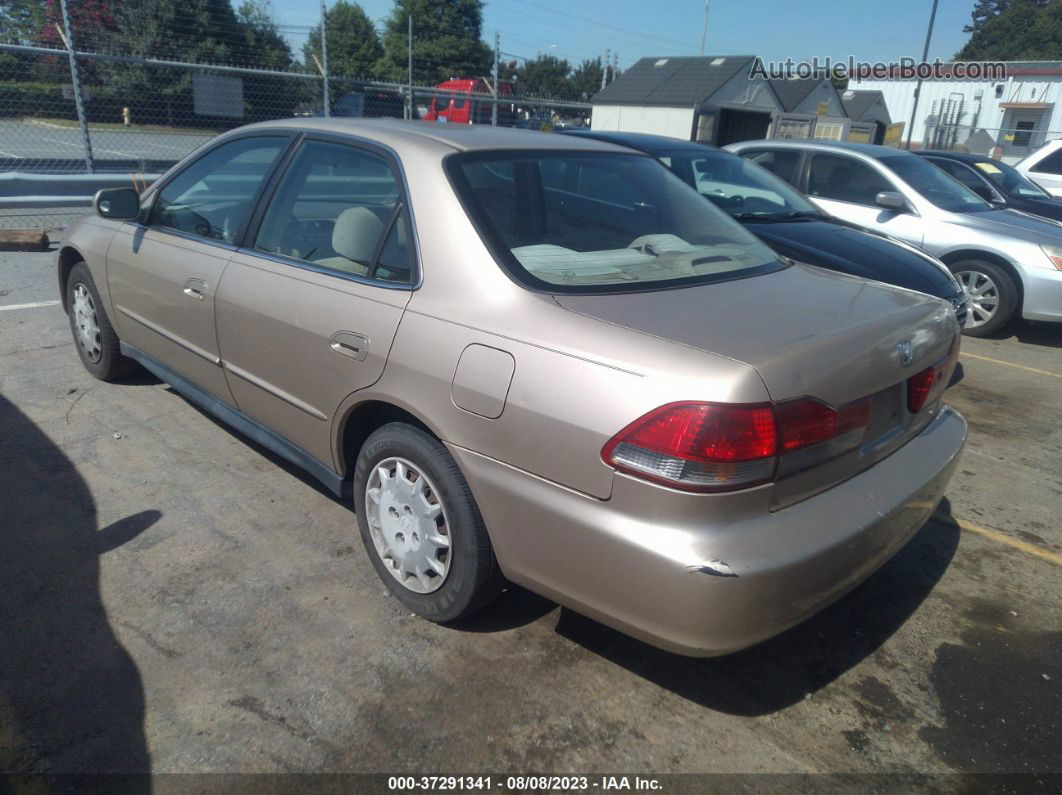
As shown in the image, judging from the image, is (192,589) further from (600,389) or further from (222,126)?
(222,126)

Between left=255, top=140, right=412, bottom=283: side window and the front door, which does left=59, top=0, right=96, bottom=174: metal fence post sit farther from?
left=255, top=140, right=412, bottom=283: side window

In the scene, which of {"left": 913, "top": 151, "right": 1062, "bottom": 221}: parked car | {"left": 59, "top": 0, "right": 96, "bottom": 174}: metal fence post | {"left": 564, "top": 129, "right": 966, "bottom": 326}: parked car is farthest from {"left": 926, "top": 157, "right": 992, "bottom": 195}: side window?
{"left": 59, "top": 0, "right": 96, "bottom": 174}: metal fence post

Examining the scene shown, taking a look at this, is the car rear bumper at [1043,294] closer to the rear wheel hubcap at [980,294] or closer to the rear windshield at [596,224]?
the rear wheel hubcap at [980,294]

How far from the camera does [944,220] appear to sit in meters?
7.15

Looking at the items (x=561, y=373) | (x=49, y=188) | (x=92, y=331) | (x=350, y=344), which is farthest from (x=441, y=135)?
(x=49, y=188)

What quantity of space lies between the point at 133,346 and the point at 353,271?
83.6 inches

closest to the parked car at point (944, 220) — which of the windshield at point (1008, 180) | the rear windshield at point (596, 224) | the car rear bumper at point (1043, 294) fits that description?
the car rear bumper at point (1043, 294)

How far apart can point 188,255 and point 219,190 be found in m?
0.37

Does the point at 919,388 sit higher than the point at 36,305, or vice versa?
the point at 919,388

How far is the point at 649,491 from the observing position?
6.61ft

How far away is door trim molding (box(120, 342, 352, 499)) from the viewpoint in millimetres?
3094

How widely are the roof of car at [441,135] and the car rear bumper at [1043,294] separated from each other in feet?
17.0

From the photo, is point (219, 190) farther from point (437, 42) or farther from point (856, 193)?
point (437, 42)

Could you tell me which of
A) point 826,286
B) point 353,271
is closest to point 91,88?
point 353,271
